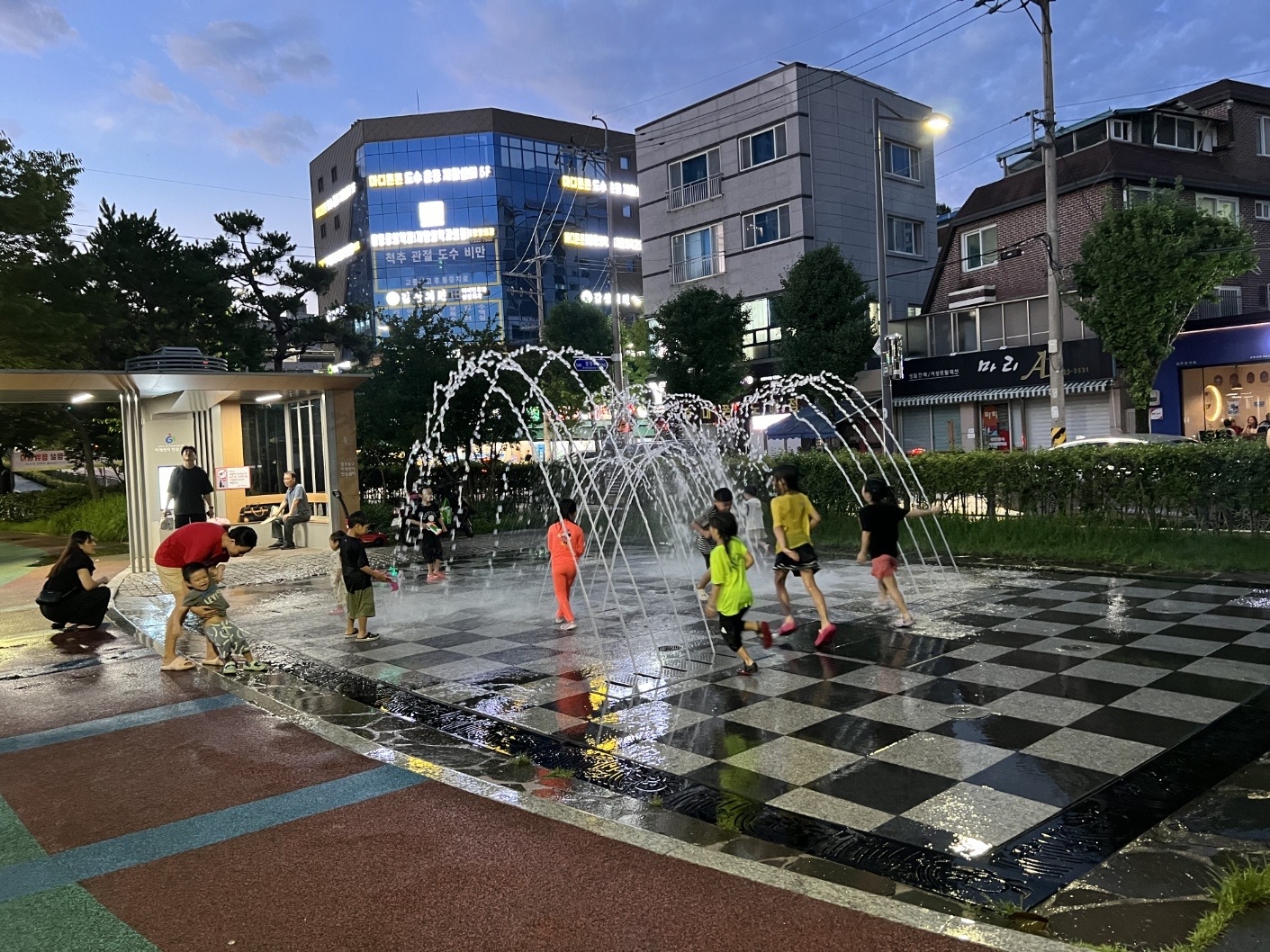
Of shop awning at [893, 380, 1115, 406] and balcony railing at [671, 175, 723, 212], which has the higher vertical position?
balcony railing at [671, 175, 723, 212]

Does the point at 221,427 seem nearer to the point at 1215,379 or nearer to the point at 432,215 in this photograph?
the point at 1215,379

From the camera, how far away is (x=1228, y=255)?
21.7 m

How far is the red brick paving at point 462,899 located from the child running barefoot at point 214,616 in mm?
4189

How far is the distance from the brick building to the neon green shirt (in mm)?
20706

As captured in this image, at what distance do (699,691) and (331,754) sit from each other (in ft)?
9.30

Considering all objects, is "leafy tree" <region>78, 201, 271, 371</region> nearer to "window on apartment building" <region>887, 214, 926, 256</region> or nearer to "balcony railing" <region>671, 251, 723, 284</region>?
"balcony railing" <region>671, 251, 723, 284</region>

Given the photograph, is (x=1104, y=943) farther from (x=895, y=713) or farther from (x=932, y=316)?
(x=932, y=316)

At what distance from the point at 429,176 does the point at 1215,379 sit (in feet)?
201

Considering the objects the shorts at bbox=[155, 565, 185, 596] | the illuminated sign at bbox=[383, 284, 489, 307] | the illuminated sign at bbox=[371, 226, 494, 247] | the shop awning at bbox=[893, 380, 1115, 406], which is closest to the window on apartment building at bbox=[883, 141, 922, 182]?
the shop awning at bbox=[893, 380, 1115, 406]

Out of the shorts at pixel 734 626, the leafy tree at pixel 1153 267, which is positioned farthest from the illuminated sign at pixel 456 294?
the shorts at pixel 734 626

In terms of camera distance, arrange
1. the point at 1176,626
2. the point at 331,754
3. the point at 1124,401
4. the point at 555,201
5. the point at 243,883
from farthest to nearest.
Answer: the point at 555,201 < the point at 1124,401 < the point at 1176,626 < the point at 331,754 < the point at 243,883

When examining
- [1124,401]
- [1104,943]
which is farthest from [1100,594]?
[1124,401]

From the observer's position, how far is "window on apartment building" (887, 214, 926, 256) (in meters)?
38.9

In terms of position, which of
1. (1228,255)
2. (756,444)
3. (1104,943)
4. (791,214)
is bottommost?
(1104,943)
